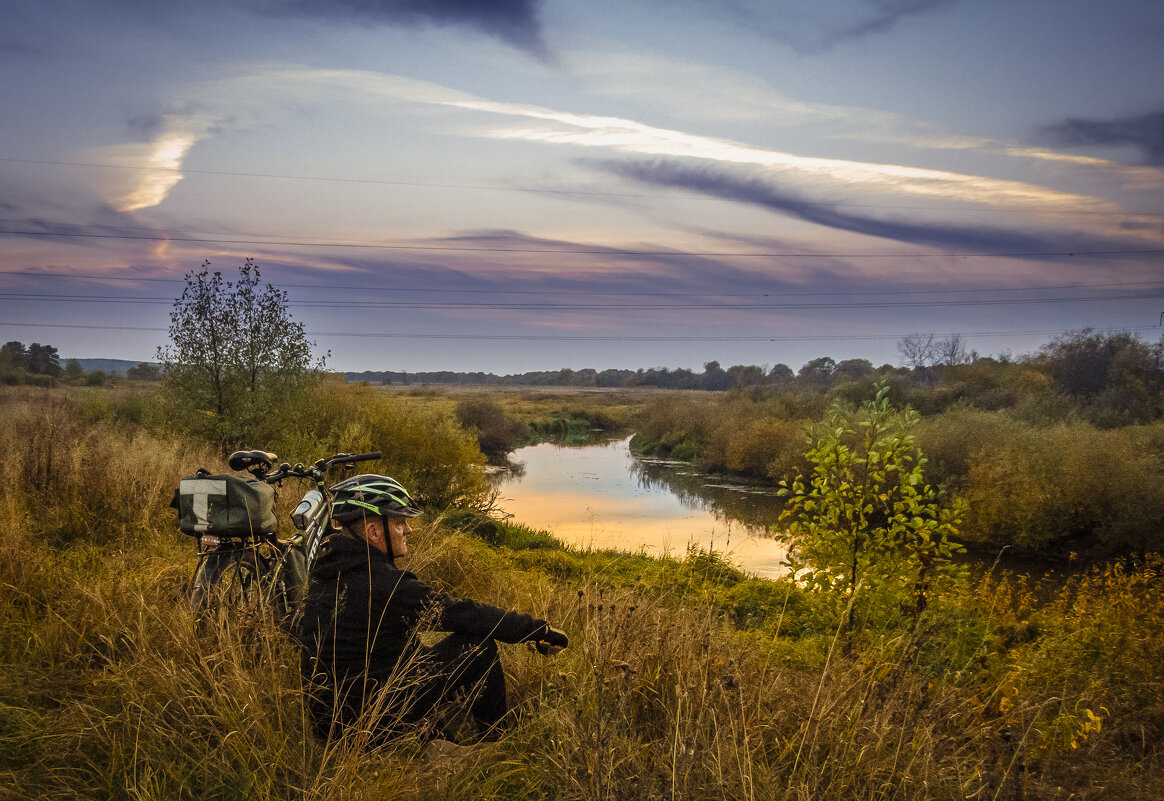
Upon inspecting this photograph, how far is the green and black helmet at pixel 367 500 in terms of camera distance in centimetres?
343

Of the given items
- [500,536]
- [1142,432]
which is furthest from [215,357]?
[1142,432]

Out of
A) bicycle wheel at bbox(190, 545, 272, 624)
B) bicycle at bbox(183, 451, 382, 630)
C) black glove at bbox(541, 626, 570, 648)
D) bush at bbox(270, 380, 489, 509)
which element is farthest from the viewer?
bush at bbox(270, 380, 489, 509)

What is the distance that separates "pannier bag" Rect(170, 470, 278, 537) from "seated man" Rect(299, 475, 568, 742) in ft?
2.76

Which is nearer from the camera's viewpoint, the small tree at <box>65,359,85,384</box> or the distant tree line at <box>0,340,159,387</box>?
the distant tree line at <box>0,340,159,387</box>

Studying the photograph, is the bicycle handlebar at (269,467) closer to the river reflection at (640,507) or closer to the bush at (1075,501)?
the river reflection at (640,507)

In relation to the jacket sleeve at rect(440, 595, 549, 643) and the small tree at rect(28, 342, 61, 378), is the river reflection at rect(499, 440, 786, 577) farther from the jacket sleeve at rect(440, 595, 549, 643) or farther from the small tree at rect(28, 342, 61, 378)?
the small tree at rect(28, 342, 61, 378)

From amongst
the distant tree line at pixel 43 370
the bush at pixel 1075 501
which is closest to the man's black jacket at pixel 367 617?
the bush at pixel 1075 501

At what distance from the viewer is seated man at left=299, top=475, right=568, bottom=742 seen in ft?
10.8

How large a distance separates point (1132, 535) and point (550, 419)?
125 feet

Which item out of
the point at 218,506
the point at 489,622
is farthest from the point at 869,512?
the point at 218,506

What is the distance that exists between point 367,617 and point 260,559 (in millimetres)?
1329

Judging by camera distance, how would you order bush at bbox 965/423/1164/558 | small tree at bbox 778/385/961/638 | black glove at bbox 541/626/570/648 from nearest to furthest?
black glove at bbox 541/626/570/648 → small tree at bbox 778/385/961/638 → bush at bbox 965/423/1164/558

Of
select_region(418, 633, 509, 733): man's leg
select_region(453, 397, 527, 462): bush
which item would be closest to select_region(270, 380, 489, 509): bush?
select_region(418, 633, 509, 733): man's leg

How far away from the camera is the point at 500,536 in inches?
575
